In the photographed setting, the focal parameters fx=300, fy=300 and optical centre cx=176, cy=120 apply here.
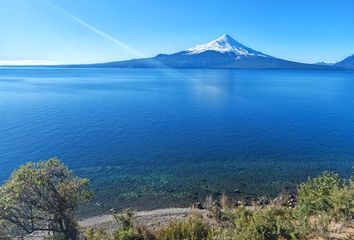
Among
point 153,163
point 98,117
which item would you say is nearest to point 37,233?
point 153,163

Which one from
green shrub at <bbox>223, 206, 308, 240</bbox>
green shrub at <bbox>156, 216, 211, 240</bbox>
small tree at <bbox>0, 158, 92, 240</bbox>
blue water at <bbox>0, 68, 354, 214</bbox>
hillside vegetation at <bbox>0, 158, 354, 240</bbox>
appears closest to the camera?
green shrub at <bbox>223, 206, 308, 240</bbox>

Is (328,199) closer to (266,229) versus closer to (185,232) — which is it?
(266,229)

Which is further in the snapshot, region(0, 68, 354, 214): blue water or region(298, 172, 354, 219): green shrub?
region(0, 68, 354, 214): blue water

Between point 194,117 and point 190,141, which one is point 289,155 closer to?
point 190,141

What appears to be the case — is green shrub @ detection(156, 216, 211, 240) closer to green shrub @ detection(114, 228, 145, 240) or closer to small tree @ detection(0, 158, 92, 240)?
green shrub @ detection(114, 228, 145, 240)

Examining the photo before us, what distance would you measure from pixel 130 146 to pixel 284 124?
41.0 meters

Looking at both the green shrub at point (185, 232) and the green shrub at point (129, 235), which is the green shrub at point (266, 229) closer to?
the green shrub at point (185, 232)

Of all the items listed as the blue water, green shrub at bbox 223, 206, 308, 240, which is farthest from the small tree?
the blue water

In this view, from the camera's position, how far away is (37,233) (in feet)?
102

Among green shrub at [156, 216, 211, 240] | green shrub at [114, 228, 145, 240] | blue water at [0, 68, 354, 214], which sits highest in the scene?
green shrub at [156, 216, 211, 240]

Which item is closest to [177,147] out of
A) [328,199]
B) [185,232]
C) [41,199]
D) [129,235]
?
[129,235]

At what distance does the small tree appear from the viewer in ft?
67.2

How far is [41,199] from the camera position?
21703mm

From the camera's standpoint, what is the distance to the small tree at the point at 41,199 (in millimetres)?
20484
